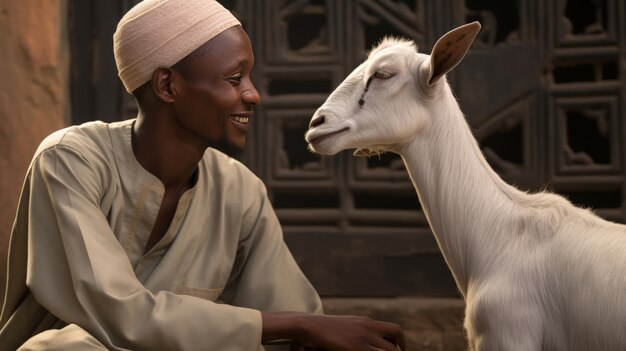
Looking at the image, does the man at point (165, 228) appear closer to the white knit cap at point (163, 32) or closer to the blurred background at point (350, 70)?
the white knit cap at point (163, 32)

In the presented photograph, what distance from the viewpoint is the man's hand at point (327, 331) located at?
2.71 meters

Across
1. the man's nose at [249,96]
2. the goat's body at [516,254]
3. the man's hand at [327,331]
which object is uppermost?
the man's nose at [249,96]

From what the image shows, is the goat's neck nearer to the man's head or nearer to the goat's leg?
the goat's leg

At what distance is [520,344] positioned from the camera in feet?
8.48

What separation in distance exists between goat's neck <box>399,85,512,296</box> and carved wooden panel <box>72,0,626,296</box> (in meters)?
1.94

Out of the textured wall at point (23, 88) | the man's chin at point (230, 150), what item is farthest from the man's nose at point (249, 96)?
the textured wall at point (23, 88)

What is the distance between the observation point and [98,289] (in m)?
2.65

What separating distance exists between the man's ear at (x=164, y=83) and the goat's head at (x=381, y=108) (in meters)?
0.45

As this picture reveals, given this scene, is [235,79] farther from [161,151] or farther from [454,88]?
[454,88]

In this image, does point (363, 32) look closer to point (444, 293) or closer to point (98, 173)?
point (444, 293)

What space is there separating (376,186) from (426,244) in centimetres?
38

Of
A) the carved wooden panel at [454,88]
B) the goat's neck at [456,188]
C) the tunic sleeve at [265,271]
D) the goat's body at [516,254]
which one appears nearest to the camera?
the goat's body at [516,254]

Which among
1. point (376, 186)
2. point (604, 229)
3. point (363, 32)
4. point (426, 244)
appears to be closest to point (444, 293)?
point (426, 244)

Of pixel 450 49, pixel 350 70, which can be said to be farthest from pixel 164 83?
pixel 350 70
